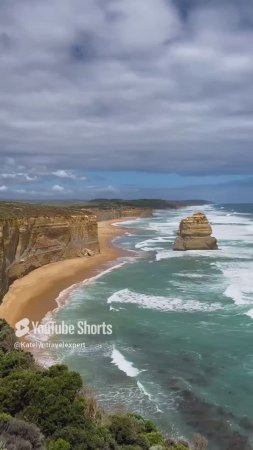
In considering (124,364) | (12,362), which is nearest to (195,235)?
(124,364)

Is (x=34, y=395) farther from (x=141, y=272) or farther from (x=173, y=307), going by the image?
(x=141, y=272)

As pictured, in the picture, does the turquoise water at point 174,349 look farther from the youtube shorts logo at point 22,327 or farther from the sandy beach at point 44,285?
the youtube shorts logo at point 22,327

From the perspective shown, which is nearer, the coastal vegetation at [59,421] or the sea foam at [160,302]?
the coastal vegetation at [59,421]

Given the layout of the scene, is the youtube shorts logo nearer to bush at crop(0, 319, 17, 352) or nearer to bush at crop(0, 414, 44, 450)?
bush at crop(0, 319, 17, 352)

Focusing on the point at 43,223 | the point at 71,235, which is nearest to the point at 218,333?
the point at 43,223

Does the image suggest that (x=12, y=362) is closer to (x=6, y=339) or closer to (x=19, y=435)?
(x=6, y=339)

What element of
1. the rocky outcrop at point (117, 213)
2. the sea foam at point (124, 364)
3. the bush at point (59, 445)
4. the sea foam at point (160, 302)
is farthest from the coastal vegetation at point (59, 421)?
the rocky outcrop at point (117, 213)
